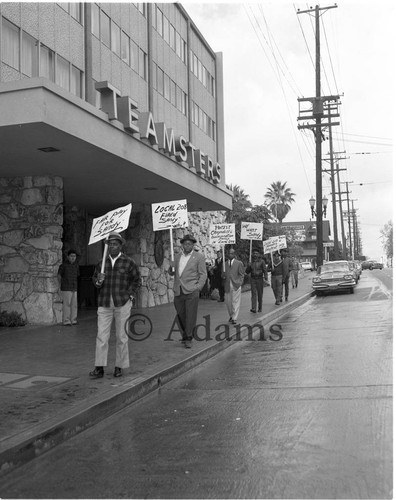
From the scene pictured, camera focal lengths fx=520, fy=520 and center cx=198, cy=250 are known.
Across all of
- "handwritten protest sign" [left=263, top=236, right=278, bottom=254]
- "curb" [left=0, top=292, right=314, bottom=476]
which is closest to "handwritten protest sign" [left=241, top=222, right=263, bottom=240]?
"handwritten protest sign" [left=263, top=236, right=278, bottom=254]

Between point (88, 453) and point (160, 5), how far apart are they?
1743cm

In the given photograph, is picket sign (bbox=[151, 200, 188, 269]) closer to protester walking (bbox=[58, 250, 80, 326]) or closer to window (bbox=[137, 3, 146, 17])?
protester walking (bbox=[58, 250, 80, 326])

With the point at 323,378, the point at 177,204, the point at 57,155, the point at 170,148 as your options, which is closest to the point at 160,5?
the point at 170,148

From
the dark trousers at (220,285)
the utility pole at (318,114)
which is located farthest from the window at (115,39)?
the utility pole at (318,114)

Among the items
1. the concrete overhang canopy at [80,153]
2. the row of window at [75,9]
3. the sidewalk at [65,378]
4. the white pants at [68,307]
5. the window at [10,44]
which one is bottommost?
the sidewalk at [65,378]

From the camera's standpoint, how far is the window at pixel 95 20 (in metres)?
13.8

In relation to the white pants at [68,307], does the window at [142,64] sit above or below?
above

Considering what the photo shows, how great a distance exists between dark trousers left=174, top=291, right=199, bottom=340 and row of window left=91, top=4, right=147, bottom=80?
8595mm

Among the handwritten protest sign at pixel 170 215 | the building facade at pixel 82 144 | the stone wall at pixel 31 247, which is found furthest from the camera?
the stone wall at pixel 31 247

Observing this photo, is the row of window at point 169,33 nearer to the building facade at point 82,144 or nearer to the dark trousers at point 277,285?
the building facade at point 82,144

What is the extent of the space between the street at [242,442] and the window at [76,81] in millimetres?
8390

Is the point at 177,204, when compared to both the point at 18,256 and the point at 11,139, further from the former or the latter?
the point at 18,256

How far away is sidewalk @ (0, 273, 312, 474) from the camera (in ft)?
15.1

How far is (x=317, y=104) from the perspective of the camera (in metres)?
27.6
